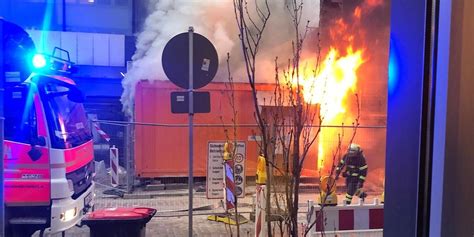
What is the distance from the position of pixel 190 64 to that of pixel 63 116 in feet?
6.35

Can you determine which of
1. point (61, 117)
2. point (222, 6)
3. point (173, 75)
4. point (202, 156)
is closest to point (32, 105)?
point (61, 117)

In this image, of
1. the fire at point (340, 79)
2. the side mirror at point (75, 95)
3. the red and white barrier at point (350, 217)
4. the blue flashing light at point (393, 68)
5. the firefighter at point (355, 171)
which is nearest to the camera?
the blue flashing light at point (393, 68)

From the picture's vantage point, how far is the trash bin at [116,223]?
16.5 ft

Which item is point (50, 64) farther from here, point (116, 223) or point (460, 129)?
point (460, 129)

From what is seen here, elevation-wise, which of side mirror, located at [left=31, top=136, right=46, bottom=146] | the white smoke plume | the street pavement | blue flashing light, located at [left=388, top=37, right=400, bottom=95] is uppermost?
the white smoke plume

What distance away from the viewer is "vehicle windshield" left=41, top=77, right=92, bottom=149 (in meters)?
5.52

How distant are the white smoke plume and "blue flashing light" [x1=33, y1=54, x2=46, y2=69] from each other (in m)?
6.21

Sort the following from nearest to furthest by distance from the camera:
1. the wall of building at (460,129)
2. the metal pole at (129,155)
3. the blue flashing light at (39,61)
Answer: the wall of building at (460,129)
the blue flashing light at (39,61)
the metal pole at (129,155)

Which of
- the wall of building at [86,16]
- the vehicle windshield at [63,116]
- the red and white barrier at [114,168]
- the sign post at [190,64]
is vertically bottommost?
the red and white barrier at [114,168]

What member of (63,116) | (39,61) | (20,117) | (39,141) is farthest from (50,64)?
(39,141)

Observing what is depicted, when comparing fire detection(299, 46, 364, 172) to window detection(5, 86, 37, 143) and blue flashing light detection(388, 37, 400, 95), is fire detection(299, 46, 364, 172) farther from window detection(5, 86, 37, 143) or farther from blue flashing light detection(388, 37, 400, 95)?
blue flashing light detection(388, 37, 400, 95)

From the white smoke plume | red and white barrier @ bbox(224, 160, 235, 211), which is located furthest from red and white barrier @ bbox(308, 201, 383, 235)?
the white smoke plume

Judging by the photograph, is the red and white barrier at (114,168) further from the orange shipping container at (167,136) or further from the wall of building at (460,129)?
the wall of building at (460,129)

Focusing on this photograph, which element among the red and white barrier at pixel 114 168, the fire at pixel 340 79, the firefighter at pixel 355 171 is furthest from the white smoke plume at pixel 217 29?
the firefighter at pixel 355 171
